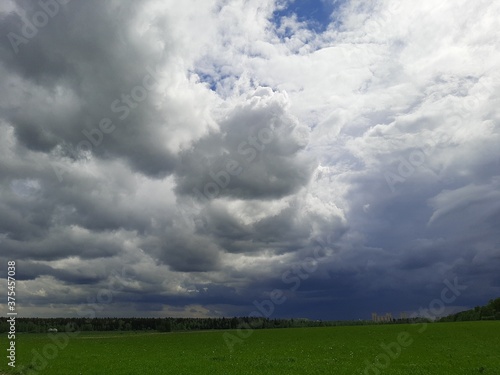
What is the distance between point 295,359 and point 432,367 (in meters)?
13.6

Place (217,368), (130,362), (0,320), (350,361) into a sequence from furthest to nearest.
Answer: (0,320) → (130,362) → (350,361) → (217,368)

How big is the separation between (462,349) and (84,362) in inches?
1705

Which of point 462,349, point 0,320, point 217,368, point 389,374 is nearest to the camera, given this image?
point 389,374

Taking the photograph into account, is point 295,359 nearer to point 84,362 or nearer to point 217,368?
point 217,368

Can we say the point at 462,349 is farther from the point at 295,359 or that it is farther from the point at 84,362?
the point at 84,362

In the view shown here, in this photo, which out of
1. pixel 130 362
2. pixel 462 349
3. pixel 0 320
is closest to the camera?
pixel 130 362

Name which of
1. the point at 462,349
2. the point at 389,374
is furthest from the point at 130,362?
the point at 462,349

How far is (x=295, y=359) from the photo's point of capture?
44750 millimetres

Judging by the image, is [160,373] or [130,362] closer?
[160,373]

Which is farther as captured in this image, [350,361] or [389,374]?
[350,361]

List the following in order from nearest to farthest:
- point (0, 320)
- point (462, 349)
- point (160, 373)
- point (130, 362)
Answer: point (160, 373), point (130, 362), point (462, 349), point (0, 320)

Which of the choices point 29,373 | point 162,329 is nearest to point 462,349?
point 29,373

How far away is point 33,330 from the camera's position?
7603 inches

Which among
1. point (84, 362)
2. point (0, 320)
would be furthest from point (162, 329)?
point (84, 362)
